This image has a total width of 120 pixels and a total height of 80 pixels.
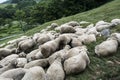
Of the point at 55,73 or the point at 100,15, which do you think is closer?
the point at 55,73

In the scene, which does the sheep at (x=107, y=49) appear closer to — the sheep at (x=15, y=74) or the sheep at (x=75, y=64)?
the sheep at (x=75, y=64)

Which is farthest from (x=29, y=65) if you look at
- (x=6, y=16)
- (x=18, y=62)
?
(x=6, y=16)

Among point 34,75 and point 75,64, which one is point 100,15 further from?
point 34,75

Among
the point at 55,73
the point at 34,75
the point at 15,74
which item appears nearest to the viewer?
the point at 34,75

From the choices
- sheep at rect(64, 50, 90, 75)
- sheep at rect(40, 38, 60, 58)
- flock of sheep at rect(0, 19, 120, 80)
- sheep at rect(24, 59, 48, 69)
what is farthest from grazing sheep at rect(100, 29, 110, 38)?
sheep at rect(24, 59, 48, 69)

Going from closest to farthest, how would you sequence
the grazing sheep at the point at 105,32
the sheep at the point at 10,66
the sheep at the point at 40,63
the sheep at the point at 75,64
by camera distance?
the sheep at the point at 75,64, the sheep at the point at 40,63, the sheep at the point at 10,66, the grazing sheep at the point at 105,32

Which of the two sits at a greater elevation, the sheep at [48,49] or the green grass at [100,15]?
the sheep at [48,49]

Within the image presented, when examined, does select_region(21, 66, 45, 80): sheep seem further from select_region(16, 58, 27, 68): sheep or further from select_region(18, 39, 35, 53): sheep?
select_region(18, 39, 35, 53): sheep

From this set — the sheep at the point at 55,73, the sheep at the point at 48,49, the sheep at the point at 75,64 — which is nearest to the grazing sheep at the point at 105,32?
the sheep at the point at 48,49

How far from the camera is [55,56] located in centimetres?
611

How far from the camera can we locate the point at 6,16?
87562 millimetres

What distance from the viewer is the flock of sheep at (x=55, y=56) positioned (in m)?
5.43

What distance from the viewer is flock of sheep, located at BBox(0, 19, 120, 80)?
5434 mm

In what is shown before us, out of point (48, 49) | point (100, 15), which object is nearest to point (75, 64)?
point (48, 49)
